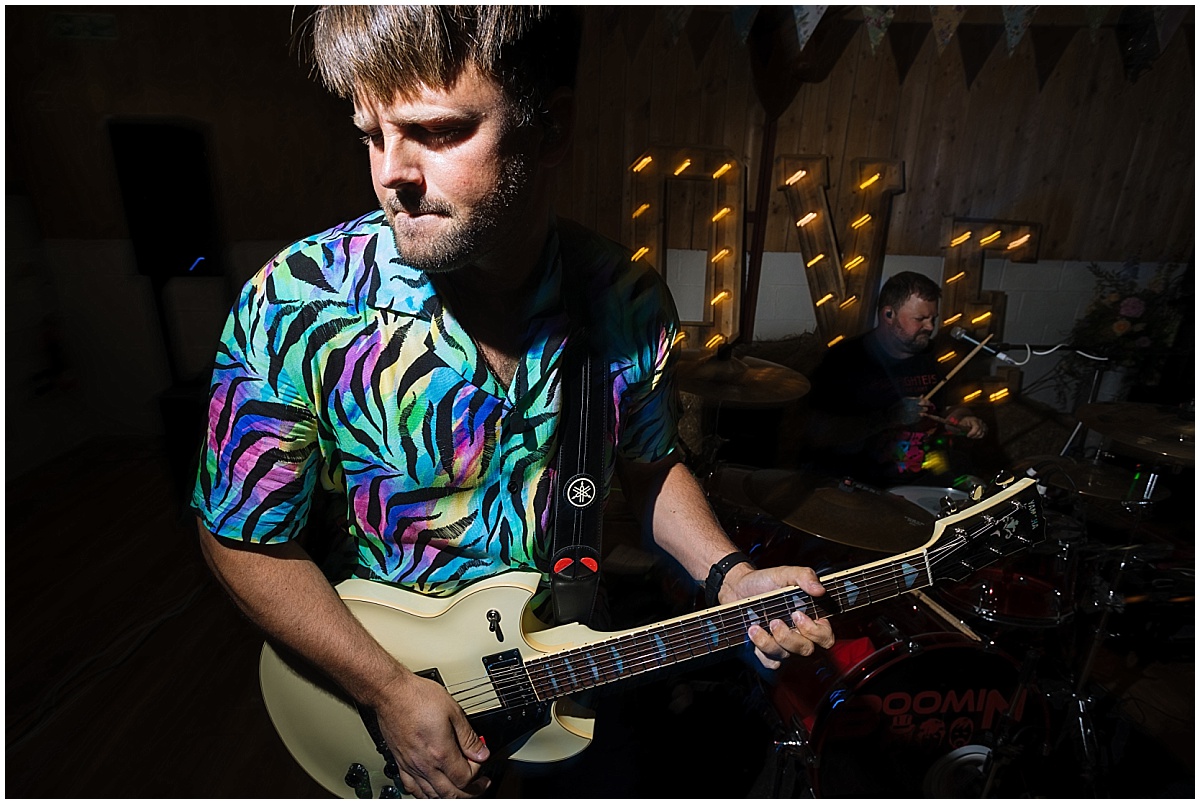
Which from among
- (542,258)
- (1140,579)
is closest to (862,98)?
(542,258)

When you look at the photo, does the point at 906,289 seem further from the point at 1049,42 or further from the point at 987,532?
the point at 987,532

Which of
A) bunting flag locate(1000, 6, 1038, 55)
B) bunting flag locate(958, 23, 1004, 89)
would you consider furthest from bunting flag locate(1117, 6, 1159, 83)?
bunting flag locate(1000, 6, 1038, 55)

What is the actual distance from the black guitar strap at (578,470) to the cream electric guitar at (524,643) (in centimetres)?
6

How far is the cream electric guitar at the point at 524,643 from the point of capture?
0.89m

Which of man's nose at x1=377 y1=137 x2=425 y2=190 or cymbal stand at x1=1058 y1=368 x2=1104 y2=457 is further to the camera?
cymbal stand at x1=1058 y1=368 x2=1104 y2=457

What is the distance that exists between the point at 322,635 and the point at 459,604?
201 mm

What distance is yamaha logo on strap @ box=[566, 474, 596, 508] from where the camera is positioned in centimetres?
90

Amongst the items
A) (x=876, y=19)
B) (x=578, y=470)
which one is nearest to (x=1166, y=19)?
(x=876, y=19)

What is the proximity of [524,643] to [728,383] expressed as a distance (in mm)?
1037

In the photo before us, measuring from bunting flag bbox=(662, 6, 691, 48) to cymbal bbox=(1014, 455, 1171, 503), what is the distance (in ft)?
5.54

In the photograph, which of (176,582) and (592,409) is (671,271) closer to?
(592,409)

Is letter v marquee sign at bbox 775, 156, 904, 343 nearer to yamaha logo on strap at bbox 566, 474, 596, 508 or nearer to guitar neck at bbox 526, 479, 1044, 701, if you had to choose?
guitar neck at bbox 526, 479, 1044, 701

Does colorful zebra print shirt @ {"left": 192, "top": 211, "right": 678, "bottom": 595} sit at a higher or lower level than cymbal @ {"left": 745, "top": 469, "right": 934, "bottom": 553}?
higher

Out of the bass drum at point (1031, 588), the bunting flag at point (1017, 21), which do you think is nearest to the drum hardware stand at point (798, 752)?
the bass drum at point (1031, 588)
